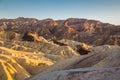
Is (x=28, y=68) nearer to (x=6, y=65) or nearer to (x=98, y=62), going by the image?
(x=6, y=65)

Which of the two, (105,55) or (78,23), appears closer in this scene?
(105,55)

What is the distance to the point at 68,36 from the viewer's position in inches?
4904

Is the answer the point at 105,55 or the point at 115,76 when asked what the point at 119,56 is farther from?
the point at 115,76

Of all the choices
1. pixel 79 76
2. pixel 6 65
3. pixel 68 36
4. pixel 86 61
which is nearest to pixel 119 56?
pixel 86 61

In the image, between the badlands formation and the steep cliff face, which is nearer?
the badlands formation

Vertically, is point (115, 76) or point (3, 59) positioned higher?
point (115, 76)

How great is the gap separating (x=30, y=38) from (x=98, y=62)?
6663cm

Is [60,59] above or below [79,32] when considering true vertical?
above

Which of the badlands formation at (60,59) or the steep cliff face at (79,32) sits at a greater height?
the badlands formation at (60,59)

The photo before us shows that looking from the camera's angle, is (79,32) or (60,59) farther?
(79,32)

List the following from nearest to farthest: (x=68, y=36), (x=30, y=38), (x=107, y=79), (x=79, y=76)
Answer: (x=107, y=79)
(x=79, y=76)
(x=30, y=38)
(x=68, y=36)

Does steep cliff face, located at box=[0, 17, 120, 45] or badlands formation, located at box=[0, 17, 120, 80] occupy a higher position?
badlands formation, located at box=[0, 17, 120, 80]

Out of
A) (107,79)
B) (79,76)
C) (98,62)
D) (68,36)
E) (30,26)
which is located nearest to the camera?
(107,79)

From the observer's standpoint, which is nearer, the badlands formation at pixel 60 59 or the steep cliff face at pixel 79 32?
the badlands formation at pixel 60 59
